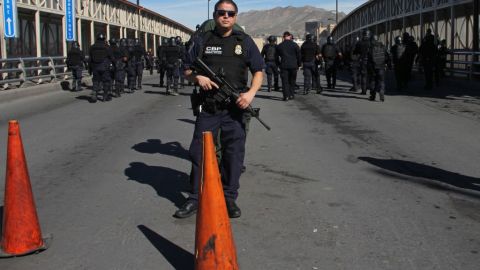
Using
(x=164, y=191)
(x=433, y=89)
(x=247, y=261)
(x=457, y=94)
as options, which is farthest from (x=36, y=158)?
(x=433, y=89)

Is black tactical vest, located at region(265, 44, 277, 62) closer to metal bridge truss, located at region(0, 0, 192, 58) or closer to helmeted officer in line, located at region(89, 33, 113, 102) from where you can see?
helmeted officer in line, located at region(89, 33, 113, 102)

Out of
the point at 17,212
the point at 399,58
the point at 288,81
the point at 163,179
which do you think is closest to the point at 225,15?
the point at 17,212

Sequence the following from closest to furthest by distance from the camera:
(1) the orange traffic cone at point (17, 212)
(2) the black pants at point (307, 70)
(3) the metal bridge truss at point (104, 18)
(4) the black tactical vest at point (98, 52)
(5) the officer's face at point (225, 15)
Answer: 1. (1) the orange traffic cone at point (17, 212)
2. (5) the officer's face at point (225, 15)
3. (4) the black tactical vest at point (98, 52)
4. (2) the black pants at point (307, 70)
5. (3) the metal bridge truss at point (104, 18)

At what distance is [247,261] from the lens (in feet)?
12.2

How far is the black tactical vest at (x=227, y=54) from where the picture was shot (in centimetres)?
461

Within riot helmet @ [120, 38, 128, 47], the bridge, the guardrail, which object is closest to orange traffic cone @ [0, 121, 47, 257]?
the guardrail

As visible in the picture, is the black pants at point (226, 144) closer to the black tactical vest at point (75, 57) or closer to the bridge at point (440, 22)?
the black tactical vest at point (75, 57)

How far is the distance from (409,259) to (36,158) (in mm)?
5213

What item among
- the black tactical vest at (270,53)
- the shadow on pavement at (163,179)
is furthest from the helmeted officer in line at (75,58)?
the shadow on pavement at (163,179)

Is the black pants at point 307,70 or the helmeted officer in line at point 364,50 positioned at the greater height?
the helmeted officer in line at point 364,50

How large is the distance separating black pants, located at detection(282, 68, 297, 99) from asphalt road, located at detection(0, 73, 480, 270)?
12.5 ft

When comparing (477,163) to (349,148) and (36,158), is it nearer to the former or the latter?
(349,148)

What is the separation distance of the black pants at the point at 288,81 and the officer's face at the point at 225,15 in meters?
10.2

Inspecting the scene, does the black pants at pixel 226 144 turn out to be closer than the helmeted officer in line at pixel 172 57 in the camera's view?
Yes
